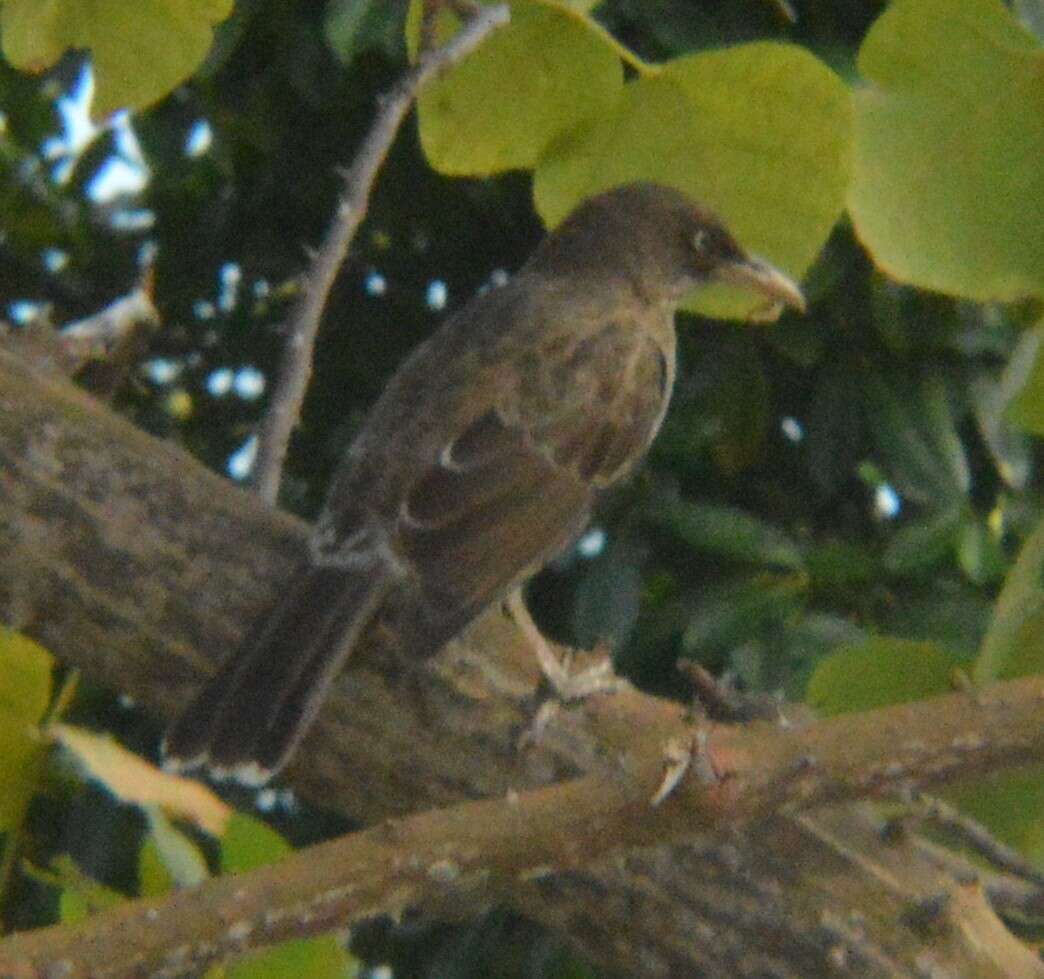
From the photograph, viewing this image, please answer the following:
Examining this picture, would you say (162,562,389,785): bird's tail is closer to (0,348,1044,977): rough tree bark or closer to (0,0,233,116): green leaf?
(0,348,1044,977): rough tree bark

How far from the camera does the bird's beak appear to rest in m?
3.22

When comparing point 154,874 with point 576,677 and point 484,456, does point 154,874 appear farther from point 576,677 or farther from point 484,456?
point 484,456

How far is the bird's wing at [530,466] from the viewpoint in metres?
3.22

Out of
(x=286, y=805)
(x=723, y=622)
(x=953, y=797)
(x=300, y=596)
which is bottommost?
(x=286, y=805)

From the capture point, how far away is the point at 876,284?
398 cm

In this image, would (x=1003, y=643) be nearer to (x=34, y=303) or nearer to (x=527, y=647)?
(x=527, y=647)

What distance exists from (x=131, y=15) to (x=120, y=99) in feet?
0.37

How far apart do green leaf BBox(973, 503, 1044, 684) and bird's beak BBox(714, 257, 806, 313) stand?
0.69 m

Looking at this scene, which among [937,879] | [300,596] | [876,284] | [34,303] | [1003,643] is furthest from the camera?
[34,303]

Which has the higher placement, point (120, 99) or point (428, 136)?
point (120, 99)

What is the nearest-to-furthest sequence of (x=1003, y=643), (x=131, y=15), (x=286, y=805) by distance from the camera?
1. (x=131, y=15)
2. (x=1003, y=643)
3. (x=286, y=805)

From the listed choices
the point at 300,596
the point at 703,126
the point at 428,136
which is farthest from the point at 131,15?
the point at 300,596

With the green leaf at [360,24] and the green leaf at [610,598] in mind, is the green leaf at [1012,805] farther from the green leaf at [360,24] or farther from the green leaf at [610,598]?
the green leaf at [360,24]

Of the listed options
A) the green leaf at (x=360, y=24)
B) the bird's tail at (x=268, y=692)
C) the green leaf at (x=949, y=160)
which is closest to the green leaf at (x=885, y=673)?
the green leaf at (x=949, y=160)
